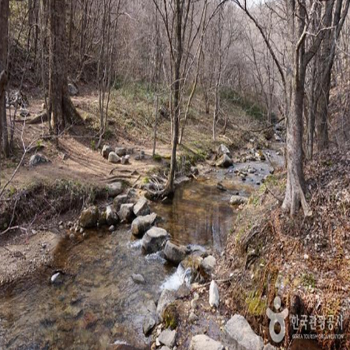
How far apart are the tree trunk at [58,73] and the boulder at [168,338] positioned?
8.43 metres

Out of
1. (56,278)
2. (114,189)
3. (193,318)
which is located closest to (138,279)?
(56,278)

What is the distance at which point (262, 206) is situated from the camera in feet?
16.5

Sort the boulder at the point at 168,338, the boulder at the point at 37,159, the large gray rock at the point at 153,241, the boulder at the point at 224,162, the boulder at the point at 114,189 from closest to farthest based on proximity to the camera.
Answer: the boulder at the point at 168,338 → the large gray rock at the point at 153,241 → the boulder at the point at 37,159 → the boulder at the point at 114,189 → the boulder at the point at 224,162

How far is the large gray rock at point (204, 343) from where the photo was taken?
3504mm

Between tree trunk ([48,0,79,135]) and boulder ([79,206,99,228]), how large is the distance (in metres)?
4.38

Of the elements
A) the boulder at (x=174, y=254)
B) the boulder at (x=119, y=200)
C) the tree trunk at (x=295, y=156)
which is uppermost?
the tree trunk at (x=295, y=156)

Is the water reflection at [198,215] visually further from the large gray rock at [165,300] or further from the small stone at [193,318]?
the small stone at [193,318]

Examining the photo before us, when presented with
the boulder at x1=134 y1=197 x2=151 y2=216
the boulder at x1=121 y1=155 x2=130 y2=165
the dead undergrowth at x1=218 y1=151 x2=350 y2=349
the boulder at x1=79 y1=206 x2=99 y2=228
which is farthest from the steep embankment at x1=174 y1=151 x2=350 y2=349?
the boulder at x1=121 y1=155 x2=130 y2=165

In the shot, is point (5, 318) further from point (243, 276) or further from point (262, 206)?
point (262, 206)

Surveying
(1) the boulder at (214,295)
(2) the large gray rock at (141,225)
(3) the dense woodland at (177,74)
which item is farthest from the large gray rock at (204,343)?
(2) the large gray rock at (141,225)

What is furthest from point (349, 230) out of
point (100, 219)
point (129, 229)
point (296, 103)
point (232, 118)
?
point (232, 118)

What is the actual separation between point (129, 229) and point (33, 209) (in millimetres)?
2321

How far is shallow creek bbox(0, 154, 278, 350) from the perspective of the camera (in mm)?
4250

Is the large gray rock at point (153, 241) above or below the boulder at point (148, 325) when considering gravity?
above
